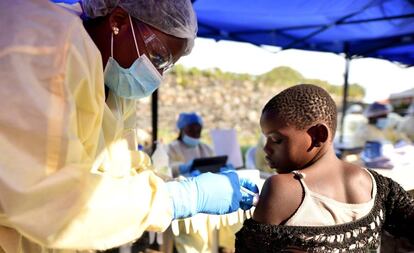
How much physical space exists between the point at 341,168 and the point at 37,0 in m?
1.04

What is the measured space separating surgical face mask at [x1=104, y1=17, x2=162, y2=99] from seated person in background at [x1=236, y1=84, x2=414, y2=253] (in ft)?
1.59

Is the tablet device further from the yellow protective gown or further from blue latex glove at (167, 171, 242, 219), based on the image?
the yellow protective gown

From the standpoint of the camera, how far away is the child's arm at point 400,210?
1253mm

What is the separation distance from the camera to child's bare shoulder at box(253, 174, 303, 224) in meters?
1.08

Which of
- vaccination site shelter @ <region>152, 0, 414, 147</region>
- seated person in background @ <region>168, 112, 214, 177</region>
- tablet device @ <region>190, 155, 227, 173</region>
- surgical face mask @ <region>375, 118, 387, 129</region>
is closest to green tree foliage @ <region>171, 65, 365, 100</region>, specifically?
vaccination site shelter @ <region>152, 0, 414, 147</region>

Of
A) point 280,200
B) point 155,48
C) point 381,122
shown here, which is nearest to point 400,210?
point 280,200

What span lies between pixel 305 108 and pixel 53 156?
0.72m

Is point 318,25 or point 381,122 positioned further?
point 381,122

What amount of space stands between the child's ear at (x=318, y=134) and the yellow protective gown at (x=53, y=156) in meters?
0.49

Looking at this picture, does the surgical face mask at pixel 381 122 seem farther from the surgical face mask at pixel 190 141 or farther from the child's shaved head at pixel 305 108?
the child's shaved head at pixel 305 108

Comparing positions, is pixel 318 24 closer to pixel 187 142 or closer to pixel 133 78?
pixel 187 142

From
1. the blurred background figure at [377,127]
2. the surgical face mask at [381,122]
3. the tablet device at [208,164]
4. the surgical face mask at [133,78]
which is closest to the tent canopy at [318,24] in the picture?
the blurred background figure at [377,127]

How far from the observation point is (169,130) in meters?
11.8

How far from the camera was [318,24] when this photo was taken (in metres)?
5.46
